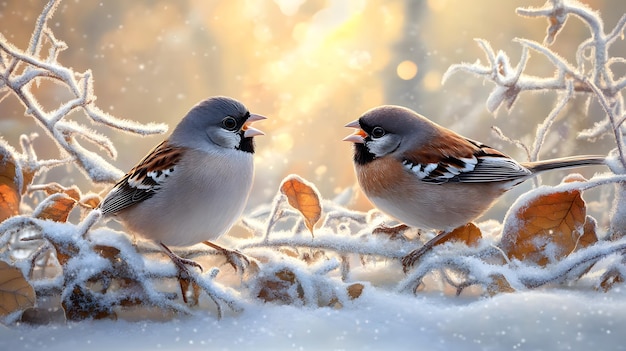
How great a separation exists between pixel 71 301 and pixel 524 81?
88 centimetres

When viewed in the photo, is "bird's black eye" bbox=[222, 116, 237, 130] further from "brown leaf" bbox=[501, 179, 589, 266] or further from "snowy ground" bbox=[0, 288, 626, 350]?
"brown leaf" bbox=[501, 179, 589, 266]

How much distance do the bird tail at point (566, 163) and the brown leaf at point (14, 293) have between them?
88 cm

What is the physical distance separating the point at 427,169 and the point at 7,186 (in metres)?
0.75

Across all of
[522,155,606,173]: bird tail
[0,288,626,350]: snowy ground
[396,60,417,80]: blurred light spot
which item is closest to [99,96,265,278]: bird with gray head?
[0,288,626,350]: snowy ground

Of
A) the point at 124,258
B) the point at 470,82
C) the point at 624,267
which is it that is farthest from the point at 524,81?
the point at 124,258

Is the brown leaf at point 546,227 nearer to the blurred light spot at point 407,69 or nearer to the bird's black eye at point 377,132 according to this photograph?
the bird's black eye at point 377,132

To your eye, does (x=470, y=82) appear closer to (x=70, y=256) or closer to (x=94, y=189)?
(x=94, y=189)

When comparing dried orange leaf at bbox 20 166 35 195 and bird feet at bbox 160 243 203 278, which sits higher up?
dried orange leaf at bbox 20 166 35 195

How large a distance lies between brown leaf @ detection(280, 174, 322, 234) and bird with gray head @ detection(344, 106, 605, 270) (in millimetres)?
160

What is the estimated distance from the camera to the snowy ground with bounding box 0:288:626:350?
2.83 feet

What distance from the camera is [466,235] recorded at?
1119 millimetres

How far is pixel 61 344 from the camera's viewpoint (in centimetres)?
88

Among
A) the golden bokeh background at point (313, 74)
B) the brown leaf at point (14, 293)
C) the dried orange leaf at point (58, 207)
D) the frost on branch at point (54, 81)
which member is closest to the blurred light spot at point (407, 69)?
the golden bokeh background at point (313, 74)

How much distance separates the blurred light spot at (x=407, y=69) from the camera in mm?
1692
